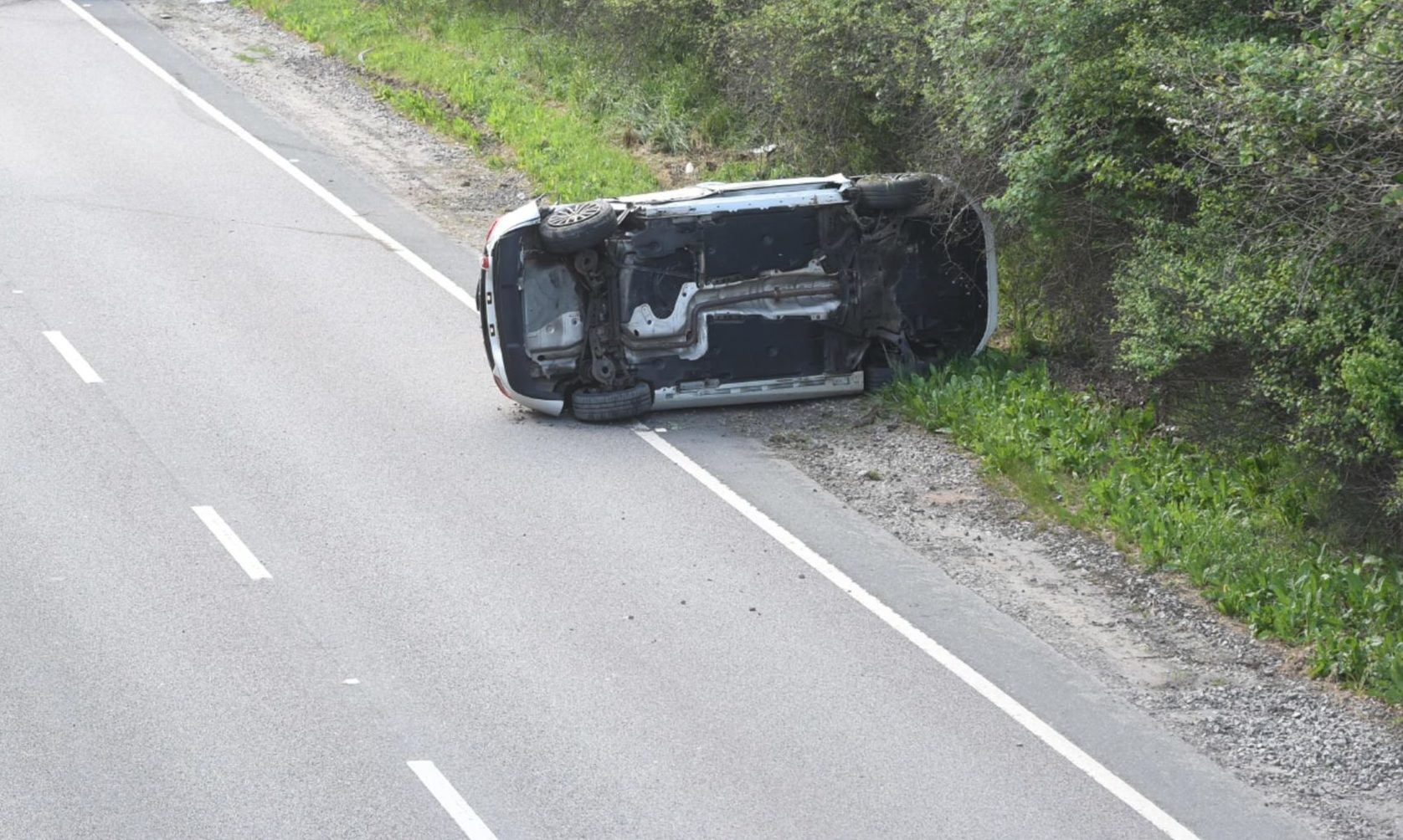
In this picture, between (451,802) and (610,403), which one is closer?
(451,802)

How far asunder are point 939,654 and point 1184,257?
332 cm

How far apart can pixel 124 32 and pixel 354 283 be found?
11920mm

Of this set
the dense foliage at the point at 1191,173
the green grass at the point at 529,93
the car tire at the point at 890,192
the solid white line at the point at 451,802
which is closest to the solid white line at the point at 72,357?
the green grass at the point at 529,93

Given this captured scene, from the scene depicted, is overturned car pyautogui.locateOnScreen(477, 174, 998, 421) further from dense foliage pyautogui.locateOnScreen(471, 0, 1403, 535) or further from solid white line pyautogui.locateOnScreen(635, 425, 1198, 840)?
dense foliage pyautogui.locateOnScreen(471, 0, 1403, 535)

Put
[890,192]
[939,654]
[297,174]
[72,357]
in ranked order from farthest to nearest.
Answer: [297,174]
[72,357]
[890,192]
[939,654]

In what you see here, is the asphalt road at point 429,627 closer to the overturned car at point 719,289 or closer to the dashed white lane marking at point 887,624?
the dashed white lane marking at point 887,624

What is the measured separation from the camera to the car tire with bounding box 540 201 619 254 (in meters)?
12.7

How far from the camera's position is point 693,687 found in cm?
938

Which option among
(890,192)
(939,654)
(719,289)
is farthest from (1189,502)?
(719,289)

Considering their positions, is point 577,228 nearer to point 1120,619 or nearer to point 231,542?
point 231,542

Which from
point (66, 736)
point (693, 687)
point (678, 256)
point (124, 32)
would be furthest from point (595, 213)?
point (124, 32)

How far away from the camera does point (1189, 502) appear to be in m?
11.2

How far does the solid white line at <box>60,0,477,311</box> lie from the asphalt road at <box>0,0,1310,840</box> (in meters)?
0.71

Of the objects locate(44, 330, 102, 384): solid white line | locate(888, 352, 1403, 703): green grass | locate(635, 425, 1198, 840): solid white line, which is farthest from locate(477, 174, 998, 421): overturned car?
locate(44, 330, 102, 384): solid white line
